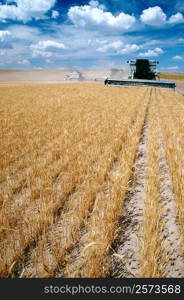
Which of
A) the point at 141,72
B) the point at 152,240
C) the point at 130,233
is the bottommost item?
the point at 130,233

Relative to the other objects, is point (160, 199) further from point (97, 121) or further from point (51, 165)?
point (97, 121)

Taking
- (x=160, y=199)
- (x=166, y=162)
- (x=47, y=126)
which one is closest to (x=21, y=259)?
(x=160, y=199)

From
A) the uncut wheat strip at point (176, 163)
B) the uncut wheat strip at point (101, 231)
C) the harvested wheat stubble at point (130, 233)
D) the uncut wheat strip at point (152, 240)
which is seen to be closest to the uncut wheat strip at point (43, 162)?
the uncut wheat strip at point (101, 231)

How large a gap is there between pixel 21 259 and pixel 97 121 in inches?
282

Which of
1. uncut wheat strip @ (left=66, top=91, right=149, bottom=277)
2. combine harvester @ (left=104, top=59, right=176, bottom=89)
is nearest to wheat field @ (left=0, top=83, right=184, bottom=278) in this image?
uncut wheat strip @ (left=66, top=91, right=149, bottom=277)

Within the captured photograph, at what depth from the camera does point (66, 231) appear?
8.54 ft

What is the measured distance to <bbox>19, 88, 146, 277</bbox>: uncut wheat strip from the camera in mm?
2166

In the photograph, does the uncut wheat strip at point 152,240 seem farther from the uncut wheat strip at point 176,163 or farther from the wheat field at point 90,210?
the uncut wheat strip at point 176,163

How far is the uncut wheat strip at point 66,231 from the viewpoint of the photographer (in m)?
2.17

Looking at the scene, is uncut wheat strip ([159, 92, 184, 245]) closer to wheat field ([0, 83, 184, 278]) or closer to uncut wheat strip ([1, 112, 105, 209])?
wheat field ([0, 83, 184, 278])

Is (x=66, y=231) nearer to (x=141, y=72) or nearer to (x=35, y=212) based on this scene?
(x=35, y=212)

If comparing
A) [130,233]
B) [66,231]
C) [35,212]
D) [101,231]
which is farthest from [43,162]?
[130,233]

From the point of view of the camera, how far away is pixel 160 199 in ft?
11.2

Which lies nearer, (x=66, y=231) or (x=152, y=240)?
(x=152, y=240)
